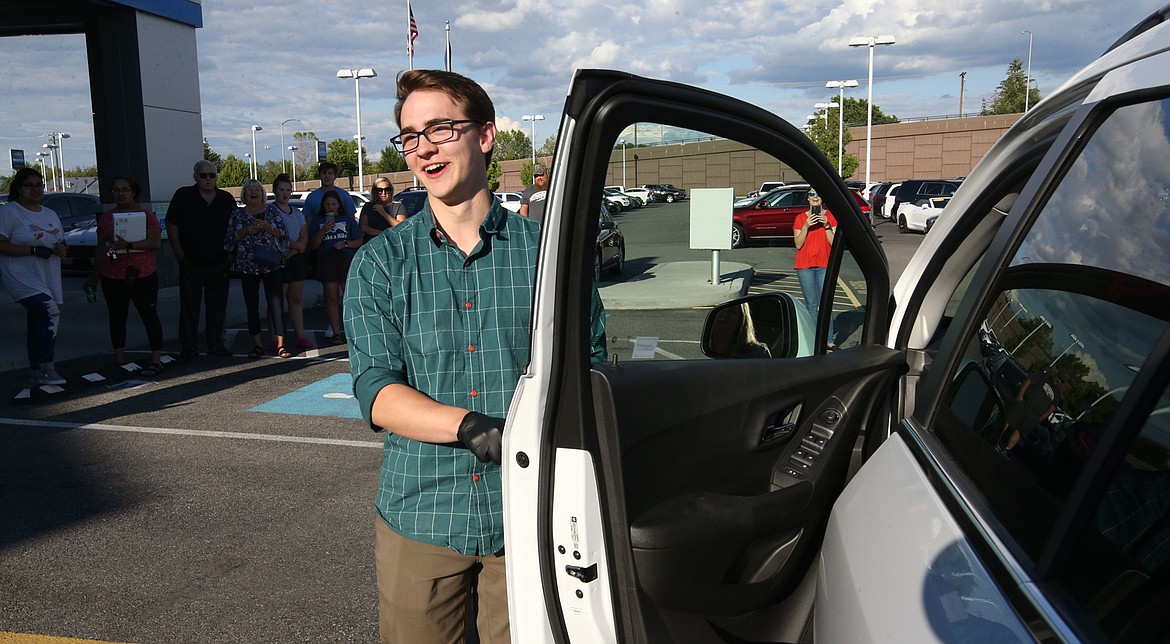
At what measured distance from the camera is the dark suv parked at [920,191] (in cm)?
2952

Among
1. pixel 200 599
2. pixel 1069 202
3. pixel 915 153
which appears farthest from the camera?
pixel 915 153

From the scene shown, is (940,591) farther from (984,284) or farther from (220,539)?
(220,539)

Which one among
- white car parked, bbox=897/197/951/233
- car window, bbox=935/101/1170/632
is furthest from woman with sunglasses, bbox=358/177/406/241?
white car parked, bbox=897/197/951/233

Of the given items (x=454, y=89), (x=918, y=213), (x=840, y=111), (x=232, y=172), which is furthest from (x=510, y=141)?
(x=232, y=172)

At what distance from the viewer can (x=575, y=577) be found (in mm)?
1550

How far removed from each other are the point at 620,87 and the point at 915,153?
69925 millimetres

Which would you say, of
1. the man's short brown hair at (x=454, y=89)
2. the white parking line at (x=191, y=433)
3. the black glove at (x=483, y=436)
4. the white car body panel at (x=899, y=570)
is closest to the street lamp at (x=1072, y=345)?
the white car body panel at (x=899, y=570)

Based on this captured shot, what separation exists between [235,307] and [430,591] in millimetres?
10899

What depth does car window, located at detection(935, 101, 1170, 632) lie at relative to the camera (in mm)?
1098

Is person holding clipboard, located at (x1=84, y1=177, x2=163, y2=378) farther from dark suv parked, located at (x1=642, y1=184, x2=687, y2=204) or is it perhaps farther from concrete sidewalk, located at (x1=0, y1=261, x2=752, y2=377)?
dark suv parked, located at (x1=642, y1=184, x2=687, y2=204)

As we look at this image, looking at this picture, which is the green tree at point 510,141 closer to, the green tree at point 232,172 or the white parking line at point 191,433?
the white parking line at point 191,433

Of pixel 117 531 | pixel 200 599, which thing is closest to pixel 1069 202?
pixel 200 599

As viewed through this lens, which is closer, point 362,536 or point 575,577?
point 575,577

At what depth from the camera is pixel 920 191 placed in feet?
98.8
